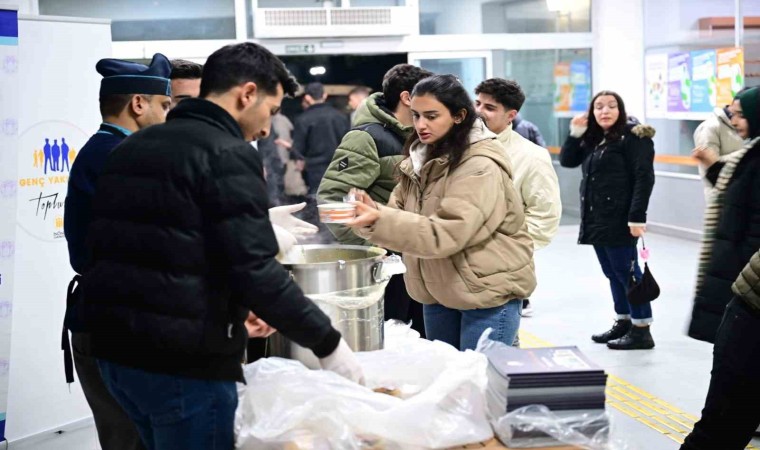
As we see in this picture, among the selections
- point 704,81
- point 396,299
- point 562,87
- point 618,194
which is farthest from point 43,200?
point 562,87

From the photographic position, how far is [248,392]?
2.04m

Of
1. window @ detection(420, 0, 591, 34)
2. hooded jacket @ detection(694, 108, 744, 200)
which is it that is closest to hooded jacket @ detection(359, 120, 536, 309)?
hooded jacket @ detection(694, 108, 744, 200)

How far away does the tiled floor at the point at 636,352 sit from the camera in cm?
396

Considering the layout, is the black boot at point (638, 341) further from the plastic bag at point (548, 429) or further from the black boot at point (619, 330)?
the plastic bag at point (548, 429)

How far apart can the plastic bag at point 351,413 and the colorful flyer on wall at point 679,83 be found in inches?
304

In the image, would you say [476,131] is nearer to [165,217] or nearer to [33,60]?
[165,217]

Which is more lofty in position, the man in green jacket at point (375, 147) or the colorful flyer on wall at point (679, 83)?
the colorful flyer on wall at point (679, 83)

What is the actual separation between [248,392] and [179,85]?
1855 millimetres

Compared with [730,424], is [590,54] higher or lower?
higher

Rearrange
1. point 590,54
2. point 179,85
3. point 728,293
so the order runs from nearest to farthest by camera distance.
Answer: point 728,293, point 179,85, point 590,54

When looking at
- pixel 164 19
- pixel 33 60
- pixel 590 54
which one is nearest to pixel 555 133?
pixel 590 54

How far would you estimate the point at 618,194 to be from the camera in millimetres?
5145

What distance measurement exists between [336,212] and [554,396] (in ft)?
2.54

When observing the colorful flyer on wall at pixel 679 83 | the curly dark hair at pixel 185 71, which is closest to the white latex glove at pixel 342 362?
the curly dark hair at pixel 185 71
